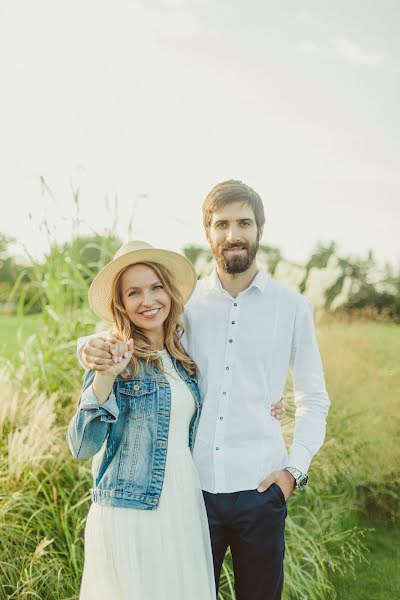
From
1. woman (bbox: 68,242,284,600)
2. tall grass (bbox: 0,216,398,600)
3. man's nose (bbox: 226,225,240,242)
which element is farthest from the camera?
A: tall grass (bbox: 0,216,398,600)

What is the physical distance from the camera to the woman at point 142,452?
2137 millimetres

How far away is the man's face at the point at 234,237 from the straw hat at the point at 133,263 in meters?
0.15

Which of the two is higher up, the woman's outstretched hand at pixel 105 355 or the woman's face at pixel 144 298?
the woman's face at pixel 144 298

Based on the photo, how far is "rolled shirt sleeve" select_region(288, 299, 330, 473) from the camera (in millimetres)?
2621

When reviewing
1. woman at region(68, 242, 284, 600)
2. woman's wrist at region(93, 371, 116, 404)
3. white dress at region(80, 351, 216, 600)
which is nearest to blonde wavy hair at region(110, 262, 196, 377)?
woman at region(68, 242, 284, 600)

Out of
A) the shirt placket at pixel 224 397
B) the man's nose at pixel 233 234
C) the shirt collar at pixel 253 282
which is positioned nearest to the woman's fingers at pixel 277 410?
the shirt placket at pixel 224 397

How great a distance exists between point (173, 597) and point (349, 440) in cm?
259

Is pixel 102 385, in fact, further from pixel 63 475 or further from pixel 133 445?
pixel 63 475

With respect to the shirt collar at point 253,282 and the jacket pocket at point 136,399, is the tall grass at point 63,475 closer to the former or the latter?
the jacket pocket at point 136,399

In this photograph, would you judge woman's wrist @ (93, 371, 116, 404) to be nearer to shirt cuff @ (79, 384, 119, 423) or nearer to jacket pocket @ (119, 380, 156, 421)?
shirt cuff @ (79, 384, 119, 423)

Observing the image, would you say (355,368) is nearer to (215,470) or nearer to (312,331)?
(312,331)

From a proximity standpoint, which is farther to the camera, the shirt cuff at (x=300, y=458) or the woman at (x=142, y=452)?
the shirt cuff at (x=300, y=458)

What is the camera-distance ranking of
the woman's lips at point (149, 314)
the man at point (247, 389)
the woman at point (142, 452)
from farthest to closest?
the man at point (247, 389) → the woman's lips at point (149, 314) → the woman at point (142, 452)

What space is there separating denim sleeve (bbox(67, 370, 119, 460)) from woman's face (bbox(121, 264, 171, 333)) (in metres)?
0.30
